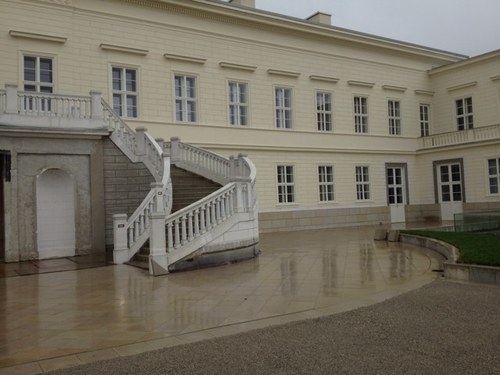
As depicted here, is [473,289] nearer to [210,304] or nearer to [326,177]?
[210,304]

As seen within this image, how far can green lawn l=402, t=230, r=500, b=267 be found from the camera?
8.34 meters

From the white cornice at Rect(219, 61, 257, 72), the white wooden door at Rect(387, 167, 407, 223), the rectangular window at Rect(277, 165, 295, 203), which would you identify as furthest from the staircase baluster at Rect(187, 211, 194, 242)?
the white wooden door at Rect(387, 167, 407, 223)

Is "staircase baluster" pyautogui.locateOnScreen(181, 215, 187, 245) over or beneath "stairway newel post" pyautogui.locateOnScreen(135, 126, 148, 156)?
beneath

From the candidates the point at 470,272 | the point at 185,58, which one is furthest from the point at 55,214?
the point at 470,272

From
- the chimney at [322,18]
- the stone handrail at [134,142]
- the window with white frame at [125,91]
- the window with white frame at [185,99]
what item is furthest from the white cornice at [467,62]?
the stone handrail at [134,142]

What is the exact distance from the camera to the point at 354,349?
178 inches

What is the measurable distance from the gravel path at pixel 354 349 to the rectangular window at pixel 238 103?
52.8 feet

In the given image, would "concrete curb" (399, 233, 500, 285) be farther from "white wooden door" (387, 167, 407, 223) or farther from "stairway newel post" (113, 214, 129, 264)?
"white wooden door" (387, 167, 407, 223)

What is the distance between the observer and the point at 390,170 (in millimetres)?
26672

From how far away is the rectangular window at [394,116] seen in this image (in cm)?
2673

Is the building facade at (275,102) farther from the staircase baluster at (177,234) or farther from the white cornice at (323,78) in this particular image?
the staircase baluster at (177,234)

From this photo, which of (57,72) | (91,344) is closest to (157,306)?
(91,344)

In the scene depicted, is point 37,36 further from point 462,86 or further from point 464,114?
point 464,114

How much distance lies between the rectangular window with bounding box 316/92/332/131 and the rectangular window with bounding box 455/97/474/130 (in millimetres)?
8549
